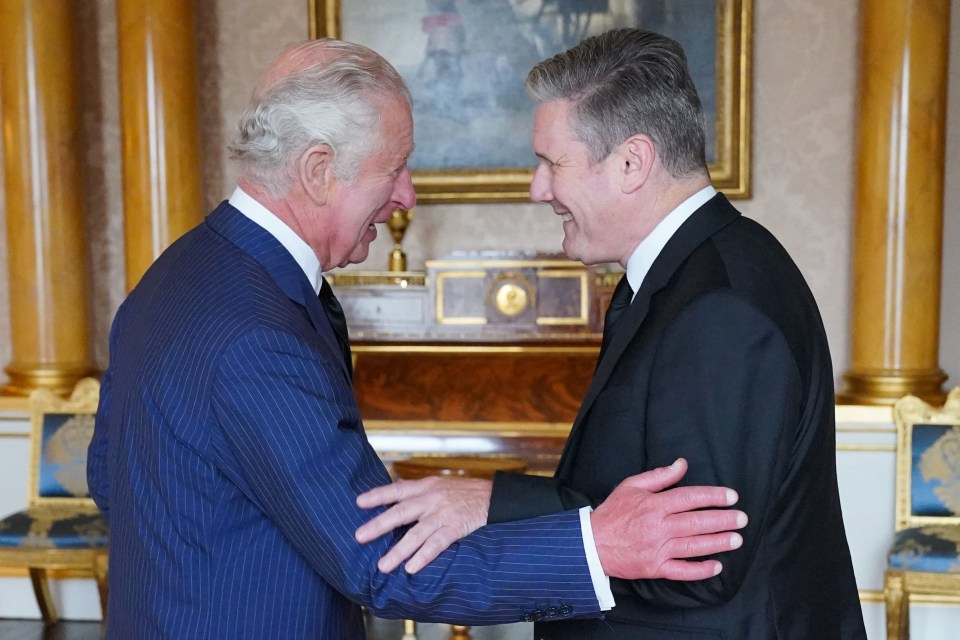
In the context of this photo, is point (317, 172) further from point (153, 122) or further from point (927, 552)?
point (153, 122)

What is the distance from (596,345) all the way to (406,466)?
1.34 m

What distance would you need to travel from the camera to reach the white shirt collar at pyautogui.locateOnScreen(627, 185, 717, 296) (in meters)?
1.71

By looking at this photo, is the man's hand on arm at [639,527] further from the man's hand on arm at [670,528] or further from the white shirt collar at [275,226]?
the white shirt collar at [275,226]

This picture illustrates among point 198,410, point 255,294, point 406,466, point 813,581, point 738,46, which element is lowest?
point 406,466

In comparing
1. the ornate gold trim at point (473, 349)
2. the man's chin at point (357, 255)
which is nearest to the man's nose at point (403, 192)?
the man's chin at point (357, 255)

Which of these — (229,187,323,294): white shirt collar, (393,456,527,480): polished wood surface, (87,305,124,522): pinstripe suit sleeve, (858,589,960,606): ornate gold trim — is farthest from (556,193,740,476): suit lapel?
(858,589,960,606): ornate gold trim

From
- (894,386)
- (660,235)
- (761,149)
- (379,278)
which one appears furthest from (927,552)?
(660,235)

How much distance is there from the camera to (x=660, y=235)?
1729mm

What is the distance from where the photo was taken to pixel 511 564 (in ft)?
5.03

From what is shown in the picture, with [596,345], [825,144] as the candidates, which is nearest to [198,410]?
[596,345]

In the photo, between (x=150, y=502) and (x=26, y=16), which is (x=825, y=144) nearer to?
(x=26, y=16)

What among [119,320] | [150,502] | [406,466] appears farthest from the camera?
[406,466]

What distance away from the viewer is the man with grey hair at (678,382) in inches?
58.4

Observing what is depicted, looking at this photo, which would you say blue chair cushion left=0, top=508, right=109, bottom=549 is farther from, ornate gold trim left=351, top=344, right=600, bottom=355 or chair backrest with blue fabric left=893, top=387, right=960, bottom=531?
chair backrest with blue fabric left=893, top=387, right=960, bottom=531
